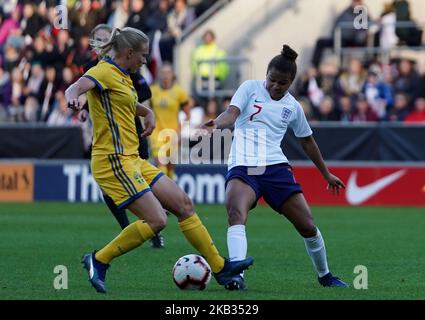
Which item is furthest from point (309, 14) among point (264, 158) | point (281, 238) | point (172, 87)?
point (264, 158)

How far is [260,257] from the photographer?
12250mm

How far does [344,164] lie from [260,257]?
830 centimetres

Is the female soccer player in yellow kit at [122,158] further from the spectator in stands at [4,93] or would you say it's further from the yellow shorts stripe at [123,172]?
the spectator in stands at [4,93]

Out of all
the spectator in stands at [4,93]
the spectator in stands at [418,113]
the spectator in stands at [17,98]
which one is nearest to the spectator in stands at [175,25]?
the spectator in stands at [17,98]

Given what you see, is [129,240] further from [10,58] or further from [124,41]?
[10,58]

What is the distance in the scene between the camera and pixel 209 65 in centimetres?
2362

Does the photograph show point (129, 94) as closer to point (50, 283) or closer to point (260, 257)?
point (50, 283)

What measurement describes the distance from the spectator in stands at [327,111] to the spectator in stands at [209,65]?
2.70 metres

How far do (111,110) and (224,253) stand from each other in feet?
12.5

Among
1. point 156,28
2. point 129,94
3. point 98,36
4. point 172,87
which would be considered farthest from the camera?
point 156,28

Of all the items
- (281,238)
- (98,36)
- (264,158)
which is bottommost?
(281,238)

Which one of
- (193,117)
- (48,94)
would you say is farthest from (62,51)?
(193,117)

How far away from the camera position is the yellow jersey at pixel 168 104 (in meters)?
17.6

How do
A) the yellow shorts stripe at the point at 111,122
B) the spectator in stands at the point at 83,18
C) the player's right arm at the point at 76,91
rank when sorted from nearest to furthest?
1. the player's right arm at the point at 76,91
2. the yellow shorts stripe at the point at 111,122
3. the spectator in stands at the point at 83,18
